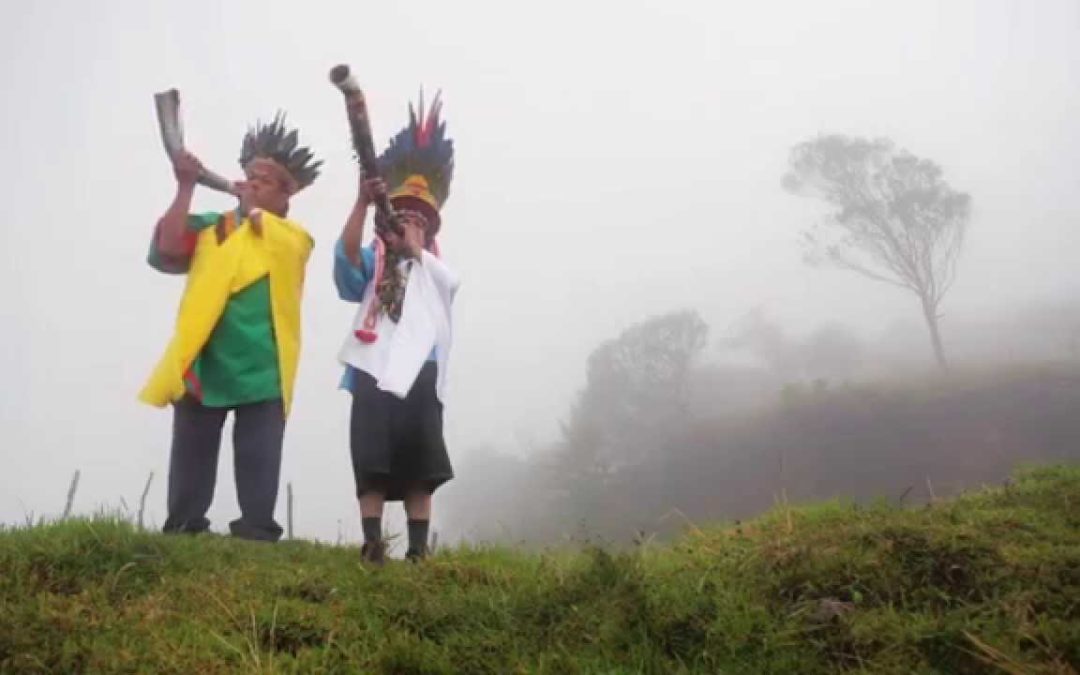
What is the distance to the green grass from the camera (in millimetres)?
1811

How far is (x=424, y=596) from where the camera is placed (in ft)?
7.72

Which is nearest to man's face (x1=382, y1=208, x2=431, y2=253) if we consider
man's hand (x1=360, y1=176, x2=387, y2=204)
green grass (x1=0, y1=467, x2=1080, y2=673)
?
man's hand (x1=360, y1=176, x2=387, y2=204)

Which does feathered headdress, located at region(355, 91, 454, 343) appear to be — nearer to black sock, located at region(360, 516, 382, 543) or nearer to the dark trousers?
the dark trousers

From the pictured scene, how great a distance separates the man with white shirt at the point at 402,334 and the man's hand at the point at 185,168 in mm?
862

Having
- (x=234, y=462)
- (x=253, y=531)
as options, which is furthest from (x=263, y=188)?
(x=253, y=531)

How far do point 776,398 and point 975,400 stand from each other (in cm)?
568

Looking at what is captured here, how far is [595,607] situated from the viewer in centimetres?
213

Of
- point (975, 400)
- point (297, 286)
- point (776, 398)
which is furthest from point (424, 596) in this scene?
point (776, 398)

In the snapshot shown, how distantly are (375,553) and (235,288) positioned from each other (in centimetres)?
167

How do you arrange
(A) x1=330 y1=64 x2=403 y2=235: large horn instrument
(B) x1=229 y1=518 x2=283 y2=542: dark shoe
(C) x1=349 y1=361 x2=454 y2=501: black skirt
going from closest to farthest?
1. (A) x1=330 y1=64 x2=403 y2=235: large horn instrument
2. (C) x1=349 y1=361 x2=454 y2=501: black skirt
3. (B) x1=229 y1=518 x2=283 y2=542: dark shoe

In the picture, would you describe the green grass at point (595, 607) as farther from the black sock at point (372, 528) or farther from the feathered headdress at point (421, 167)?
the feathered headdress at point (421, 167)

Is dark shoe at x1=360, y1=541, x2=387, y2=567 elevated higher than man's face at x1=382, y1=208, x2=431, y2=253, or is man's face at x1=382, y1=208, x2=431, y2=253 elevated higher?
man's face at x1=382, y1=208, x2=431, y2=253

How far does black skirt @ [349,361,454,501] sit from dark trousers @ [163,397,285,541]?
0.54 m

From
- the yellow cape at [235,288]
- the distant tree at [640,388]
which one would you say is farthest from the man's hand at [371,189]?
the distant tree at [640,388]
